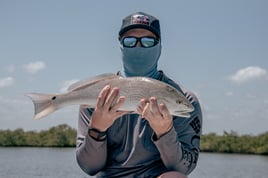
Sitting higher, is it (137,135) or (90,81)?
(90,81)

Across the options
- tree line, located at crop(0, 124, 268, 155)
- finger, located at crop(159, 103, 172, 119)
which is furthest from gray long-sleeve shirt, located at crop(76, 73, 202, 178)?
tree line, located at crop(0, 124, 268, 155)

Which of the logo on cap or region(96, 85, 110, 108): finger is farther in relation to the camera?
the logo on cap

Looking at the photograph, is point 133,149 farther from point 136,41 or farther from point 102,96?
point 136,41

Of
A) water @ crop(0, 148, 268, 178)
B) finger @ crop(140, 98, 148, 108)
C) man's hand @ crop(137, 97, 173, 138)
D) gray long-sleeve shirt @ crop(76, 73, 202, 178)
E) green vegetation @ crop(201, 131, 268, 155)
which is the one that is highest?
finger @ crop(140, 98, 148, 108)

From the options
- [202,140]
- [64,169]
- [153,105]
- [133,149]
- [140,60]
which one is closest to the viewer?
[153,105]

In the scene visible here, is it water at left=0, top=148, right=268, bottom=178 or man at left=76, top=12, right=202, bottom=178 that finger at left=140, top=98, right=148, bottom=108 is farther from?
water at left=0, top=148, right=268, bottom=178

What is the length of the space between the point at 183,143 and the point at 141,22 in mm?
976

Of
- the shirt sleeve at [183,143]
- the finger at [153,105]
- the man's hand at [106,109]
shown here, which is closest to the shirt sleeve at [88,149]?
the man's hand at [106,109]

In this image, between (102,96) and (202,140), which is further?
(202,140)

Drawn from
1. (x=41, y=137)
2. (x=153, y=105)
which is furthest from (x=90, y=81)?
(x=41, y=137)

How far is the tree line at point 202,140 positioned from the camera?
235ft

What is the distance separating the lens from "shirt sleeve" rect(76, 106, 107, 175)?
12.6 feet

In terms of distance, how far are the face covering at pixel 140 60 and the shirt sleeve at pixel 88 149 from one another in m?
0.45

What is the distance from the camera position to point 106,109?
12.0ft
